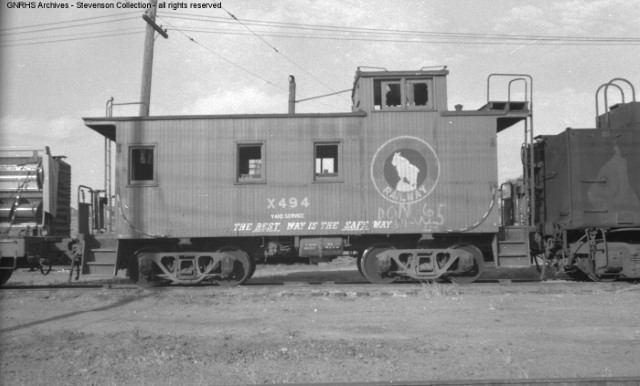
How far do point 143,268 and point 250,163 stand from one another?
3.43 meters

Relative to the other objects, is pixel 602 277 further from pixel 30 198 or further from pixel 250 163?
pixel 30 198

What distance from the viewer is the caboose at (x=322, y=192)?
36.7 ft

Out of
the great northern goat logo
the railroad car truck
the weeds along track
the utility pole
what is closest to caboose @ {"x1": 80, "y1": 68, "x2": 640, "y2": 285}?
the great northern goat logo

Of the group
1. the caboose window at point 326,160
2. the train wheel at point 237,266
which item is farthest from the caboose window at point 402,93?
the train wheel at point 237,266

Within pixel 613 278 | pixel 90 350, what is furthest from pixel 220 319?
pixel 613 278

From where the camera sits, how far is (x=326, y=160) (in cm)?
1183

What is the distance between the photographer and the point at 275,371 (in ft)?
17.4

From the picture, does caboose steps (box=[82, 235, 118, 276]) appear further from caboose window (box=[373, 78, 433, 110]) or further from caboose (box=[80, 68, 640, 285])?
caboose window (box=[373, 78, 433, 110])

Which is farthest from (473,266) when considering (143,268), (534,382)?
(143,268)

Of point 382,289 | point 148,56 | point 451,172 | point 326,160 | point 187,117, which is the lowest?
point 382,289

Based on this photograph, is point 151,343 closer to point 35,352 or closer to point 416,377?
point 35,352

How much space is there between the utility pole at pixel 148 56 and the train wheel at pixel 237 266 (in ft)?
21.7

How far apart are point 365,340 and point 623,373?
9.46 ft

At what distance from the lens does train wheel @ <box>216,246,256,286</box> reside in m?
11.4
